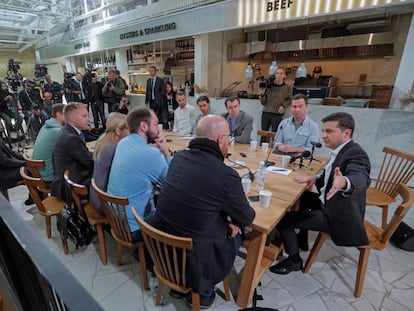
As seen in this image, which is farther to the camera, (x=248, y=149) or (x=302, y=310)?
(x=248, y=149)

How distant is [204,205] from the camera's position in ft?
3.85

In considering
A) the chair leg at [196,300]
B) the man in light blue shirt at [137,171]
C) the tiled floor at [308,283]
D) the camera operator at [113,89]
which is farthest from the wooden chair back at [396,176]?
the camera operator at [113,89]

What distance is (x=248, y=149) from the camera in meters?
2.68

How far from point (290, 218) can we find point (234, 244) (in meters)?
0.61

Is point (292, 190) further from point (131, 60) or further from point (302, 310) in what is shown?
point (131, 60)

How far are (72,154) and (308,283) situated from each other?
7.28 feet

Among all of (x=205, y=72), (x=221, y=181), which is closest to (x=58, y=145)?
(x=221, y=181)

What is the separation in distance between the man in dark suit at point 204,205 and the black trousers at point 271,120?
3.16m

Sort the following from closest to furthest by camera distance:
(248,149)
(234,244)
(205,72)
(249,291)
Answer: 1. (234,244)
2. (249,291)
3. (248,149)
4. (205,72)

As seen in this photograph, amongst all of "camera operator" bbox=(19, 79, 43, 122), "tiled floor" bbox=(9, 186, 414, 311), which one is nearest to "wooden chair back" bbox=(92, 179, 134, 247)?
"tiled floor" bbox=(9, 186, 414, 311)

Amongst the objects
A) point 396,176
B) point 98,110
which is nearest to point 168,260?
point 396,176

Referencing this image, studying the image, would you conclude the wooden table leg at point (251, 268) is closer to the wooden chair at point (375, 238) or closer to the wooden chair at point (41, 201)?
the wooden chair at point (375, 238)

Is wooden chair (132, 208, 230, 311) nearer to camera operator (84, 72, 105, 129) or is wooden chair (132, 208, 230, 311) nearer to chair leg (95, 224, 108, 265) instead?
chair leg (95, 224, 108, 265)

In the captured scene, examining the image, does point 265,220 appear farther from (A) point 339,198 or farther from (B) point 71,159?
(B) point 71,159
